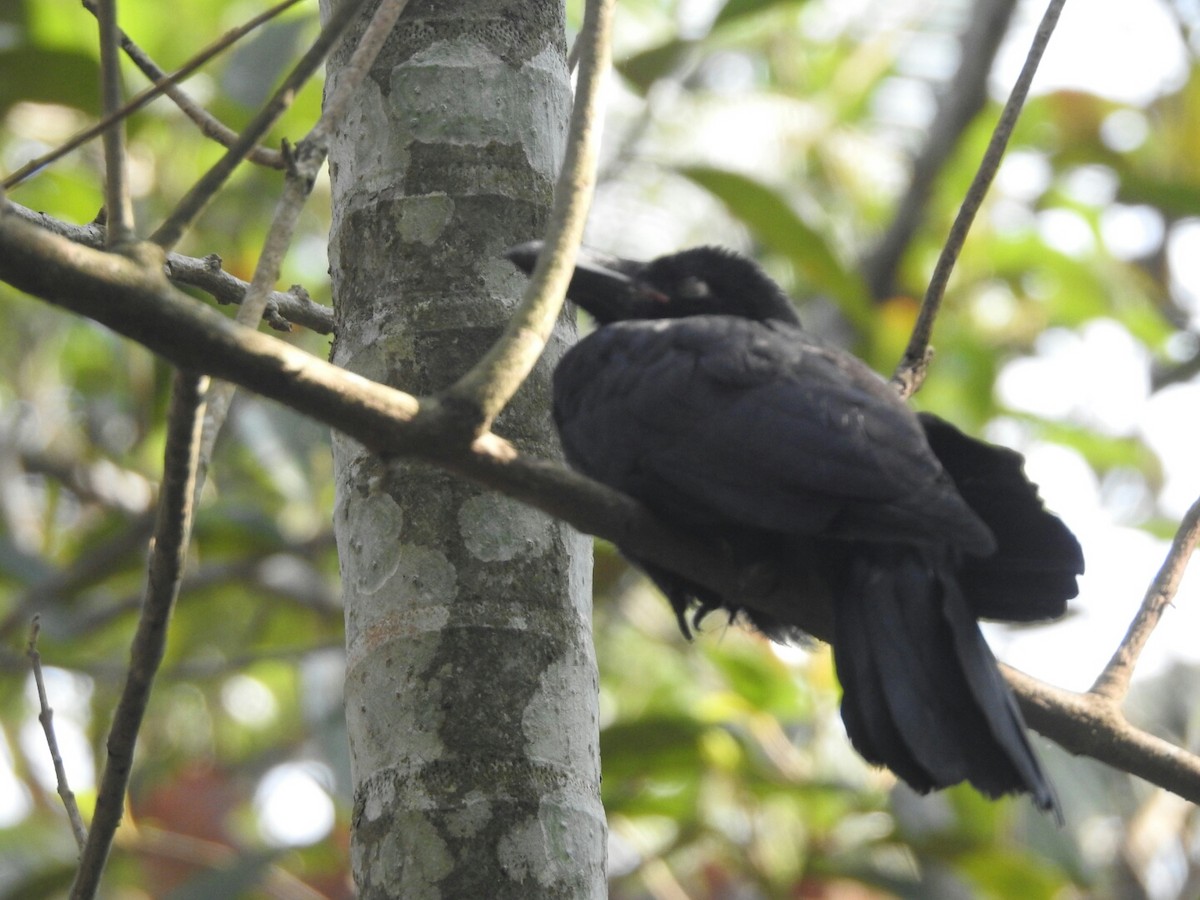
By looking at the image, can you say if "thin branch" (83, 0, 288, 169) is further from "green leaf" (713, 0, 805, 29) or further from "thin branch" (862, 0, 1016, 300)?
"thin branch" (862, 0, 1016, 300)

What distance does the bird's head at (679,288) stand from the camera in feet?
11.8

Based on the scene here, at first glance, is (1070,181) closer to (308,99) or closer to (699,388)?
(308,99)

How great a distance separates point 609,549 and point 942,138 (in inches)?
143

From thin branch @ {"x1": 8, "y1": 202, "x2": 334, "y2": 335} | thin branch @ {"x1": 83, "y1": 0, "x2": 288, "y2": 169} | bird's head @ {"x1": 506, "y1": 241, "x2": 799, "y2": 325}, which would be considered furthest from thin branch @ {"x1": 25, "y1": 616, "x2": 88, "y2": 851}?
bird's head @ {"x1": 506, "y1": 241, "x2": 799, "y2": 325}

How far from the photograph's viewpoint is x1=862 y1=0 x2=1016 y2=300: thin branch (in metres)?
7.73

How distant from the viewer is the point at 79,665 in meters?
6.18

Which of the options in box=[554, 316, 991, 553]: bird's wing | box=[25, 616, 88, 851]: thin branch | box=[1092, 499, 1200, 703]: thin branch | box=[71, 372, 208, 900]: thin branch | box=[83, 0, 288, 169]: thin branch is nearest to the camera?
box=[71, 372, 208, 900]: thin branch

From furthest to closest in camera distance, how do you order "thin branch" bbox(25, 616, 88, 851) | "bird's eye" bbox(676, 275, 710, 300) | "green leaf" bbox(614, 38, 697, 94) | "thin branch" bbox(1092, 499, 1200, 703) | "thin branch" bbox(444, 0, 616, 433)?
"green leaf" bbox(614, 38, 697, 94) < "bird's eye" bbox(676, 275, 710, 300) < "thin branch" bbox(1092, 499, 1200, 703) < "thin branch" bbox(25, 616, 88, 851) < "thin branch" bbox(444, 0, 616, 433)

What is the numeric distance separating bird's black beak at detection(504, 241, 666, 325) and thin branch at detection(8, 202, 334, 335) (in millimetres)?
625

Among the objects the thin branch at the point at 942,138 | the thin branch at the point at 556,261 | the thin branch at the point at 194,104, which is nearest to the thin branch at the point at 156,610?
the thin branch at the point at 556,261

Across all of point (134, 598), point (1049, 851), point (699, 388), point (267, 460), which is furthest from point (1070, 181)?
point (699, 388)

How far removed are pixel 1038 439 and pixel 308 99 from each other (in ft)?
14.9

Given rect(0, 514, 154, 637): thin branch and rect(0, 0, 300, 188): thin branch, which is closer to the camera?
rect(0, 0, 300, 188): thin branch

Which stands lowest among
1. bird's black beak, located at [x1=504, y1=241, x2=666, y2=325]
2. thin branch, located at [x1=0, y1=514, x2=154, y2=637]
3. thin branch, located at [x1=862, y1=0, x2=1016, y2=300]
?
bird's black beak, located at [x1=504, y1=241, x2=666, y2=325]
